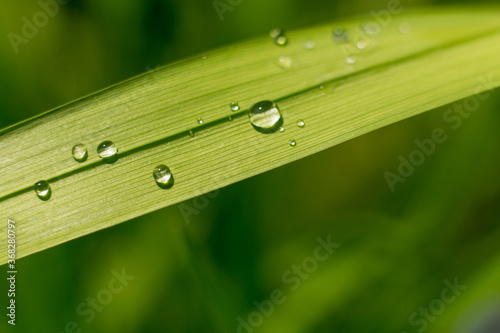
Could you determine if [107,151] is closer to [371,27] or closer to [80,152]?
[80,152]

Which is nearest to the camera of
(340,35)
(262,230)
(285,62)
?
(285,62)

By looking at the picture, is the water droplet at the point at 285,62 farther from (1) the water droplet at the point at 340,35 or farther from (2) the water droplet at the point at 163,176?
(2) the water droplet at the point at 163,176

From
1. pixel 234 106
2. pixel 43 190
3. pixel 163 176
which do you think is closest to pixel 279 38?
pixel 234 106

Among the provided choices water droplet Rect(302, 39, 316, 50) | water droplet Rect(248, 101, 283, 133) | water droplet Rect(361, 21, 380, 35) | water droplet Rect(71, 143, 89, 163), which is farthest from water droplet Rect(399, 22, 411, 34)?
water droplet Rect(71, 143, 89, 163)

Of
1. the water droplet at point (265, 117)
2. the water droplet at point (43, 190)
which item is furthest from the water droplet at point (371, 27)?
the water droplet at point (43, 190)

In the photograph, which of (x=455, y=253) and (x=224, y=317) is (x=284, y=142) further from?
(x=455, y=253)

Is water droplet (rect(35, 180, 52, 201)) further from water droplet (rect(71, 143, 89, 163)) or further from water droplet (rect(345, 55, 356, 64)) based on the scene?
water droplet (rect(345, 55, 356, 64))

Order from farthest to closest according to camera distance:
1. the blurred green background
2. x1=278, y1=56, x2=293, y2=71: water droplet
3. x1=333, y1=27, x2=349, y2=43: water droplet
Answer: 1. the blurred green background
2. x1=333, y1=27, x2=349, y2=43: water droplet
3. x1=278, y1=56, x2=293, y2=71: water droplet
